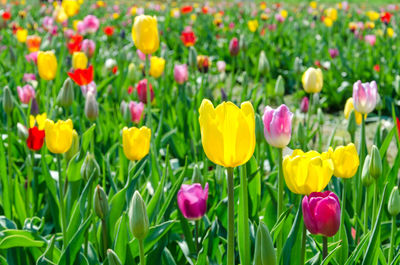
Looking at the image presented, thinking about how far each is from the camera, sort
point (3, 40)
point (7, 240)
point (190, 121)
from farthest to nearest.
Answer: point (3, 40) < point (190, 121) < point (7, 240)

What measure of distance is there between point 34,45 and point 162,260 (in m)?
2.51

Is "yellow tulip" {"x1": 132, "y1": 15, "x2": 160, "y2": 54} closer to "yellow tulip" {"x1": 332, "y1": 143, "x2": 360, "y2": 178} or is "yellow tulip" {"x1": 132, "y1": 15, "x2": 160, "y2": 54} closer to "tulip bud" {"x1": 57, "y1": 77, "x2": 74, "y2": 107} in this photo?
"tulip bud" {"x1": 57, "y1": 77, "x2": 74, "y2": 107}

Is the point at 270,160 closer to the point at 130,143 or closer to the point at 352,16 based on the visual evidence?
the point at 130,143

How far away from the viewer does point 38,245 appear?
1440 millimetres

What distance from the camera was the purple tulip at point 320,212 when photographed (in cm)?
99

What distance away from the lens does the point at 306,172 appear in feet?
3.25

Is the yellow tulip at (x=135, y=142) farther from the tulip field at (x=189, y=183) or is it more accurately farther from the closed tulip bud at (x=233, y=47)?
the closed tulip bud at (x=233, y=47)

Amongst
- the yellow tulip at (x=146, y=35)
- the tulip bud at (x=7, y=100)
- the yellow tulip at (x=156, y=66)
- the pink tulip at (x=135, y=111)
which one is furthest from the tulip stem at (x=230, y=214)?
the yellow tulip at (x=156, y=66)

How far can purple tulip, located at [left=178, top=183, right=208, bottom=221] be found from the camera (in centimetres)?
130

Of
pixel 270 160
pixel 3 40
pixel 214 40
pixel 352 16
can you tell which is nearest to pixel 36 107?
pixel 270 160

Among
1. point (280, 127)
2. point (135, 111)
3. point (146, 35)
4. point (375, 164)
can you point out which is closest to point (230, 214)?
point (280, 127)

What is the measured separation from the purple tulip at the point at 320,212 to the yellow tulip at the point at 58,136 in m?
0.68

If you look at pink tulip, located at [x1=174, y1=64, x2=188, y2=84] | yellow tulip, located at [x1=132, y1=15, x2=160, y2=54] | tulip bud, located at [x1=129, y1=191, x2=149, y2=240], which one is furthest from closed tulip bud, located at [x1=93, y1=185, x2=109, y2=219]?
pink tulip, located at [x1=174, y1=64, x2=188, y2=84]

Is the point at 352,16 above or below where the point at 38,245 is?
below
